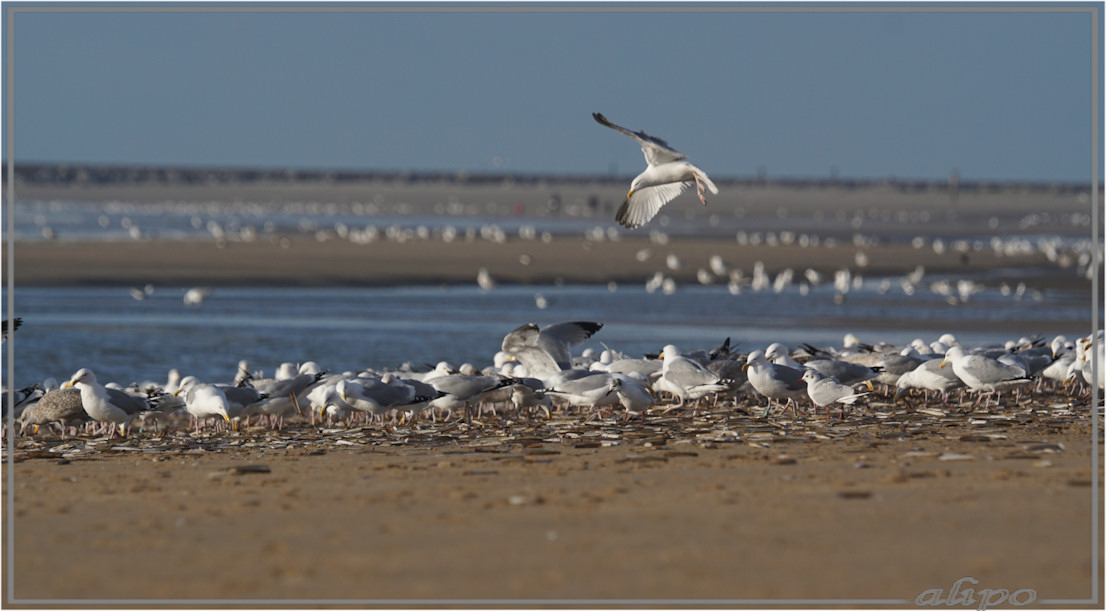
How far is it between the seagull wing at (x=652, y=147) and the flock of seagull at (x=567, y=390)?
160 centimetres

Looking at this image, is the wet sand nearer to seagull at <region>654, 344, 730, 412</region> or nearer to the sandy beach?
the sandy beach

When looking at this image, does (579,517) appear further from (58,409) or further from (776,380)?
(58,409)

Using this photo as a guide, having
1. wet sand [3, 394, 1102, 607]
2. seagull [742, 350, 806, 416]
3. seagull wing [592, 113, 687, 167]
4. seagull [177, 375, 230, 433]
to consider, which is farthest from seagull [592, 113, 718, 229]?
seagull [177, 375, 230, 433]

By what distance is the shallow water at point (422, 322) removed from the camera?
56.6 ft

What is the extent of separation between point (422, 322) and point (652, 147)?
36.5ft

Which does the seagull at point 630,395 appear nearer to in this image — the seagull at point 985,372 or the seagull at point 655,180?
the seagull at point 655,180

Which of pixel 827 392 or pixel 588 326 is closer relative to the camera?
pixel 827 392

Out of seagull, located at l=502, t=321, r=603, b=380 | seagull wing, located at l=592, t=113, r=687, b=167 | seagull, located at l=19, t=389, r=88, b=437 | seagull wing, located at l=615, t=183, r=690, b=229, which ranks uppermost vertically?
seagull wing, located at l=592, t=113, r=687, b=167

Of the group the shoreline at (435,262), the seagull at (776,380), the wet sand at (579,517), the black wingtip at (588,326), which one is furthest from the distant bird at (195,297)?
the seagull at (776,380)

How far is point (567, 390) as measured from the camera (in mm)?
10672

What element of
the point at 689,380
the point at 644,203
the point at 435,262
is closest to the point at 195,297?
the point at 435,262

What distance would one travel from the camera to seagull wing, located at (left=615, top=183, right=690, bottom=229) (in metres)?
11.1

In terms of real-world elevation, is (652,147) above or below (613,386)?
above

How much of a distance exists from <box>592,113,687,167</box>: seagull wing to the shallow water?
654 centimetres
